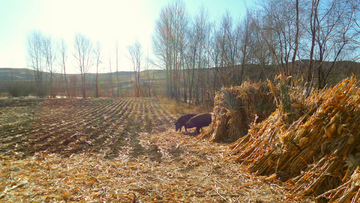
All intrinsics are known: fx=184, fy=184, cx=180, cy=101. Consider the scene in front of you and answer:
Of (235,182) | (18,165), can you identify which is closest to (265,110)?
(235,182)

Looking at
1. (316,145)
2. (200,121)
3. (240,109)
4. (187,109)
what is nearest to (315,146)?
(316,145)

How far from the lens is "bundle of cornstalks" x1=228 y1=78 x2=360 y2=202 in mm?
2447

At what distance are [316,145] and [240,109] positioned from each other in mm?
3135

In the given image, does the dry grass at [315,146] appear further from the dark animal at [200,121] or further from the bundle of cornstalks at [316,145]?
the dark animal at [200,121]

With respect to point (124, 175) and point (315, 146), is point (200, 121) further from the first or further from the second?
point (315, 146)

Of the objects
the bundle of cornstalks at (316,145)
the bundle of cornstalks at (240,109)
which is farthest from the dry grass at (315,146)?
the bundle of cornstalks at (240,109)

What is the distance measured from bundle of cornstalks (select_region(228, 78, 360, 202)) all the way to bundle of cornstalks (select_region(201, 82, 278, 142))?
4.69 feet

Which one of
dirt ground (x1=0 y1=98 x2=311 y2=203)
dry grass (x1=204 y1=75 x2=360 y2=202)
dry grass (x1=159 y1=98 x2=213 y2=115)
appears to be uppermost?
dry grass (x1=204 y1=75 x2=360 y2=202)

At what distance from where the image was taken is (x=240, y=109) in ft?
19.6

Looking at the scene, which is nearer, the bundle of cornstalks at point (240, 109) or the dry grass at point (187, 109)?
the bundle of cornstalks at point (240, 109)

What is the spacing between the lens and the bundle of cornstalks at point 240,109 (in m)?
5.41

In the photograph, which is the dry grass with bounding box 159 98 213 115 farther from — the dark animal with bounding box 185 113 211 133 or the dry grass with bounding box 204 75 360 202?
the dry grass with bounding box 204 75 360 202

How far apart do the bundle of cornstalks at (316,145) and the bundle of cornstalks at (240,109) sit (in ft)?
4.69

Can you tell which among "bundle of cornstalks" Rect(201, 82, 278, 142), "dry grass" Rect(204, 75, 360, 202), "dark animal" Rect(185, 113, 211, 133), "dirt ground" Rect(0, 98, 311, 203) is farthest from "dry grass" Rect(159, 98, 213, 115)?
"dry grass" Rect(204, 75, 360, 202)
